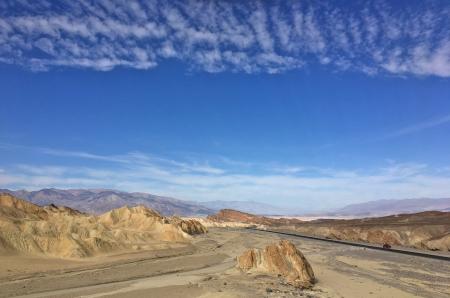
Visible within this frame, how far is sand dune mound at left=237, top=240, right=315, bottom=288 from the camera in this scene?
28906mm

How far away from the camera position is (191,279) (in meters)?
30.1

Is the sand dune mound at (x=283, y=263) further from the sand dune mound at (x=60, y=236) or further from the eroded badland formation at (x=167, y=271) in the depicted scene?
the sand dune mound at (x=60, y=236)

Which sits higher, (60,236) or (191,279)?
(60,236)

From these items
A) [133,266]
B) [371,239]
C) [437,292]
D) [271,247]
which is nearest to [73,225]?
[133,266]

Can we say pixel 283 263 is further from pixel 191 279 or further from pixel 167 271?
pixel 167 271

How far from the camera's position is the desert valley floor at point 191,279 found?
991 inches

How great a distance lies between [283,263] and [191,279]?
19.4 ft

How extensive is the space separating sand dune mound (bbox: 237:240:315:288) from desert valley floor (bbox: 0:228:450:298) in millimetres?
950

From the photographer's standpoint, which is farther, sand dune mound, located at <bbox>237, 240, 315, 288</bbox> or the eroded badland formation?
sand dune mound, located at <bbox>237, 240, 315, 288</bbox>

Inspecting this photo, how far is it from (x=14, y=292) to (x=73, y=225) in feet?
97.9

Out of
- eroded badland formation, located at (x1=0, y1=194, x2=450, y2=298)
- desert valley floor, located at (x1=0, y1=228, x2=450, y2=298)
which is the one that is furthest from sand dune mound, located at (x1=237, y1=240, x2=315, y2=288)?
desert valley floor, located at (x1=0, y1=228, x2=450, y2=298)

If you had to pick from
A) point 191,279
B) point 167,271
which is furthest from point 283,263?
point 167,271

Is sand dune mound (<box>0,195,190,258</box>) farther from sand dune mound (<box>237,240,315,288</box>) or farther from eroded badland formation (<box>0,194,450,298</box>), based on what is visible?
sand dune mound (<box>237,240,315,288</box>)

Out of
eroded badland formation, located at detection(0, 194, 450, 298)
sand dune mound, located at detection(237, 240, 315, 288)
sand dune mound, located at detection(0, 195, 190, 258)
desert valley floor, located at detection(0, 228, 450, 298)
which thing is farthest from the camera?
sand dune mound, located at detection(0, 195, 190, 258)
